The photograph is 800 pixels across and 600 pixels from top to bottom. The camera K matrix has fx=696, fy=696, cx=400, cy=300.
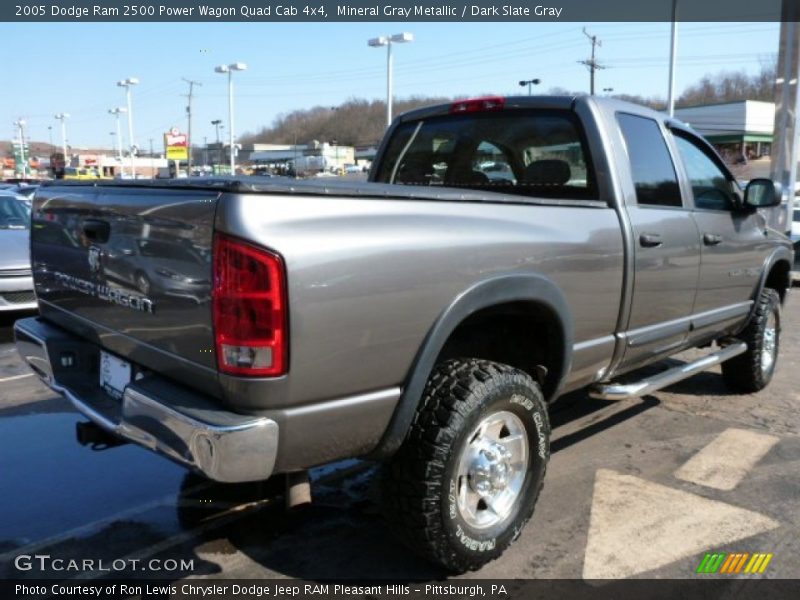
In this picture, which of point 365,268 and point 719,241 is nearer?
point 365,268

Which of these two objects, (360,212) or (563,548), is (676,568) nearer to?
(563,548)

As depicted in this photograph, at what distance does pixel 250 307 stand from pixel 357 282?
0.35 meters

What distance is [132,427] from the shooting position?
2.36 m

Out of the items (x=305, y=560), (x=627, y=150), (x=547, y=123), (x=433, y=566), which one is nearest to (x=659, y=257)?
(x=627, y=150)

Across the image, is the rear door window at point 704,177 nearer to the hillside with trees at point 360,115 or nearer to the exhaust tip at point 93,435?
the exhaust tip at point 93,435

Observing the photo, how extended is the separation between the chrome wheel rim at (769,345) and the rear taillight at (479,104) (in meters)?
2.88

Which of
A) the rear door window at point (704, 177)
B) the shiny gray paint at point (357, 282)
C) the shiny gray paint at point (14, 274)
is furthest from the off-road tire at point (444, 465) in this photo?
the shiny gray paint at point (14, 274)

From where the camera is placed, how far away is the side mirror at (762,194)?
15.0 ft

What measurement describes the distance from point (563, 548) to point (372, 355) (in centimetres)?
144

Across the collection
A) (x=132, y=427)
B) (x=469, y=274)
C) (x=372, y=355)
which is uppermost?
(x=469, y=274)

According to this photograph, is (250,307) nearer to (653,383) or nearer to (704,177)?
(653,383)

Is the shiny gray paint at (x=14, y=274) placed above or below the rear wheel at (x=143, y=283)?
below

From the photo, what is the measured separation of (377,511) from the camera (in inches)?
135

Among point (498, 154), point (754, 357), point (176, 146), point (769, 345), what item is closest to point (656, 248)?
point (498, 154)
